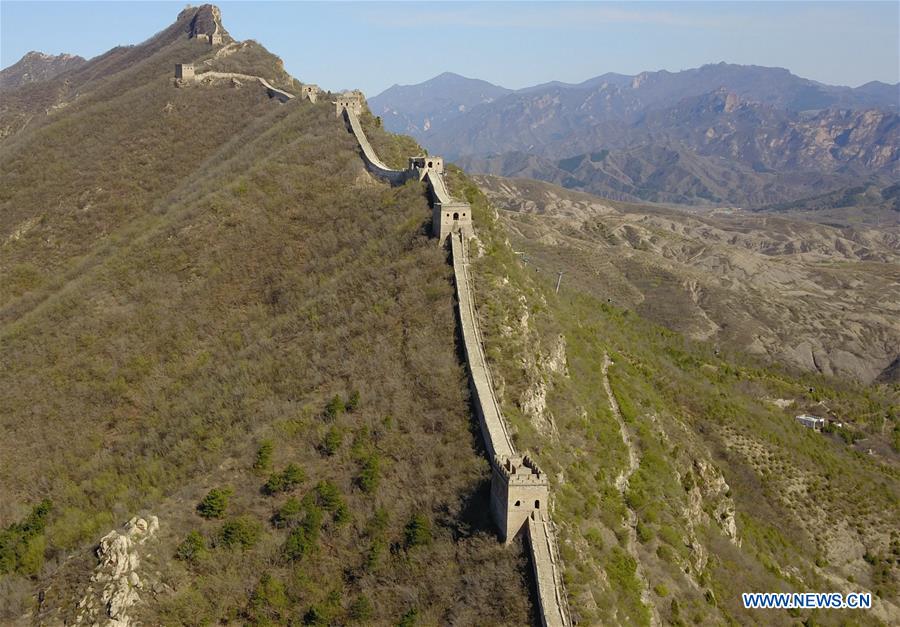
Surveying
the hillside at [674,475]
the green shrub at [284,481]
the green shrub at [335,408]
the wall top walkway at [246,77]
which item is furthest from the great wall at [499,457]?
the wall top walkway at [246,77]

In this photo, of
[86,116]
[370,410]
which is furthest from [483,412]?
[86,116]

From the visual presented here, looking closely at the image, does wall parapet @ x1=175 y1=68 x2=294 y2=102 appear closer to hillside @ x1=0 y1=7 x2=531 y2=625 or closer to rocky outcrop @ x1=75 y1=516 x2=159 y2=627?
hillside @ x1=0 y1=7 x2=531 y2=625

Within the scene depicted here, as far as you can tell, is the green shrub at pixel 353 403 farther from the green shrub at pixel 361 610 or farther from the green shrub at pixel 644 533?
the green shrub at pixel 644 533

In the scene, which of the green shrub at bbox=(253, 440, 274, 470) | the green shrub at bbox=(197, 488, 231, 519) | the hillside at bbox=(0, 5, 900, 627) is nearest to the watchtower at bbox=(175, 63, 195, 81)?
the hillside at bbox=(0, 5, 900, 627)

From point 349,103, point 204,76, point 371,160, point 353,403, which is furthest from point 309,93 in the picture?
point 353,403

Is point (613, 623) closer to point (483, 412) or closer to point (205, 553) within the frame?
point (483, 412)

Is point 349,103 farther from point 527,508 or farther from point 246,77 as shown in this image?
point 527,508
